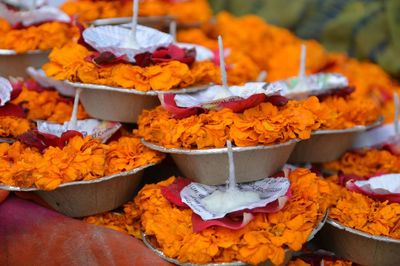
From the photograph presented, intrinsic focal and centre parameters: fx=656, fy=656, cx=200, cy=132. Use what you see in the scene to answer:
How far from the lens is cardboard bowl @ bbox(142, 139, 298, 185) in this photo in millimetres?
1225

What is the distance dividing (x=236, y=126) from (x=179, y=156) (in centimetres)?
15

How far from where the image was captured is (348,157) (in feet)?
5.44

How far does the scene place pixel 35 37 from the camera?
160 cm

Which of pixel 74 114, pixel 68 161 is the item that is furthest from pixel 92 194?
pixel 74 114

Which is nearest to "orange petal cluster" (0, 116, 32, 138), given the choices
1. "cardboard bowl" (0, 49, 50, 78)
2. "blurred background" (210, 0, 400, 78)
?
"cardboard bowl" (0, 49, 50, 78)

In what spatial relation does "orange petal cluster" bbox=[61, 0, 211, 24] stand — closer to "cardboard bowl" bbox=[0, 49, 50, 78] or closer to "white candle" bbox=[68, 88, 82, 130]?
"cardboard bowl" bbox=[0, 49, 50, 78]

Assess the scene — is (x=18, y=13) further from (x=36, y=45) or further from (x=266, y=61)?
(x=266, y=61)

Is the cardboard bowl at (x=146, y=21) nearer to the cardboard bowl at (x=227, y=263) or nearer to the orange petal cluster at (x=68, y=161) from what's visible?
the orange petal cluster at (x=68, y=161)

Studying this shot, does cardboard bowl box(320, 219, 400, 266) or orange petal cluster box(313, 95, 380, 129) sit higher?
orange petal cluster box(313, 95, 380, 129)

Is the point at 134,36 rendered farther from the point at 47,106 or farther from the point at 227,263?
the point at 227,263

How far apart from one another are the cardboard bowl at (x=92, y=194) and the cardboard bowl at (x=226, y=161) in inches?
3.5

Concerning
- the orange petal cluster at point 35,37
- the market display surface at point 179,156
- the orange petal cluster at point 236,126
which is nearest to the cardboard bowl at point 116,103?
the market display surface at point 179,156

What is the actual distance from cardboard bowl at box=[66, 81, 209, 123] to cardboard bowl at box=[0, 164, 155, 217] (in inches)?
6.1

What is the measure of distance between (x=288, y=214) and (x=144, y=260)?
0.92 ft
